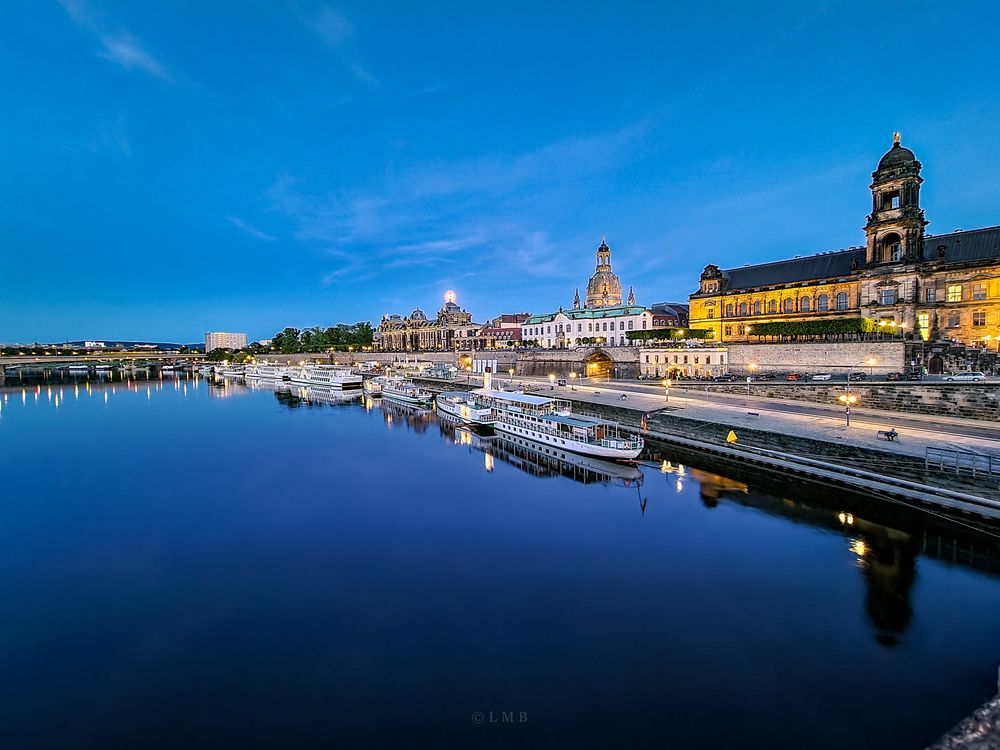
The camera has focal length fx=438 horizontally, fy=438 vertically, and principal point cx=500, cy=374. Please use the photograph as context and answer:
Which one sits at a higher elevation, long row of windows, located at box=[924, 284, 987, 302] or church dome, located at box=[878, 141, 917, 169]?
church dome, located at box=[878, 141, 917, 169]

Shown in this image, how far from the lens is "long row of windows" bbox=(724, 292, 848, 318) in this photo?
57.3 meters

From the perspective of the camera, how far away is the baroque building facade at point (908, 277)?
1845 inches

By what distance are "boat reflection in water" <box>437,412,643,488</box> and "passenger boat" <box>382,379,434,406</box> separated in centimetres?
2189

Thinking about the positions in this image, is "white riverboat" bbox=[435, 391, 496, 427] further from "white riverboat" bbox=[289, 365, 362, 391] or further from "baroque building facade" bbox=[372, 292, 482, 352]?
"baroque building facade" bbox=[372, 292, 482, 352]

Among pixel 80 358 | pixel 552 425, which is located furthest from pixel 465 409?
pixel 80 358

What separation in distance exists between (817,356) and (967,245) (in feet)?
69.8

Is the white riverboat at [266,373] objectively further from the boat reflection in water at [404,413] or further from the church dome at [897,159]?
the church dome at [897,159]

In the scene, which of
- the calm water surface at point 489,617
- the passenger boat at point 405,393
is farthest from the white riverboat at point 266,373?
the calm water surface at point 489,617

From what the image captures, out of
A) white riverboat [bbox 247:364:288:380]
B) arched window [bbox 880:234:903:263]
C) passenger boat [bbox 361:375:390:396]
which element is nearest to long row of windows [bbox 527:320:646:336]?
passenger boat [bbox 361:375:390:396]

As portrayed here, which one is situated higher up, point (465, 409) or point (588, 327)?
point (588, 327)

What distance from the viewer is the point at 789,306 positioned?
2452 inches

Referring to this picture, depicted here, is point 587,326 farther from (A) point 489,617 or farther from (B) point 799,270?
(A) point 489,617

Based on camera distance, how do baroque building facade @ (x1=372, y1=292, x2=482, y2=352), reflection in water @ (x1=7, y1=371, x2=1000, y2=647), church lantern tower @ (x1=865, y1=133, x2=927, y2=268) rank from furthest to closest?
baroque building facade @ (x1=372, y1=292, x2=482, y2=352) < church lantern tower @ (x1=865, y1=133, x2=927, y2=268) < reflection in water @ (x1=7, y1=371, x2=1000, y2=647)

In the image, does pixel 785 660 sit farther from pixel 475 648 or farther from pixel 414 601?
pixel 414 601
